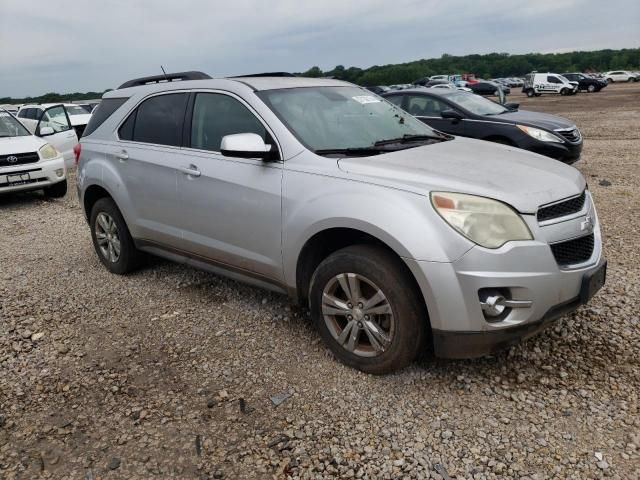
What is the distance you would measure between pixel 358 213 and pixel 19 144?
8.05 meters

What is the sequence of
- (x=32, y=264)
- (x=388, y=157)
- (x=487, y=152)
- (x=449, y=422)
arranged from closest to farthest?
1. (x=449, y=422)
2. (x=388, y=157)
3. (x=487, y=152)
4. (x=32, y=264)

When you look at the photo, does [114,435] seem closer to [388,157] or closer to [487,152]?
[388,157]

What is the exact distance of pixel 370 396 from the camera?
3.00m

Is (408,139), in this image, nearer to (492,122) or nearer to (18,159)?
(492,122)

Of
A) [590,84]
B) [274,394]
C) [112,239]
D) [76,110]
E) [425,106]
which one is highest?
[590,84]

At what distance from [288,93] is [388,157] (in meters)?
0.98

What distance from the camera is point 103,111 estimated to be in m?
5.00

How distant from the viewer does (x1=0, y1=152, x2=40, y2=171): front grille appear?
855 cm

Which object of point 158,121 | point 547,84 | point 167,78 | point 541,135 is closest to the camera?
point 158,121

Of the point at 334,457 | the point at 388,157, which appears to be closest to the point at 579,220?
the point at 388,157

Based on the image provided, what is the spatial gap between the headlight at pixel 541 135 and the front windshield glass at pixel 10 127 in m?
8.43

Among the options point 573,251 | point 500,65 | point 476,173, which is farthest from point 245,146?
point 500,65

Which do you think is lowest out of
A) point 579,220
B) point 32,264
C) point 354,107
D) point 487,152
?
point 32,264

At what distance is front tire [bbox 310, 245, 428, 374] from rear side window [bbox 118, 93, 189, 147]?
1.79 m
